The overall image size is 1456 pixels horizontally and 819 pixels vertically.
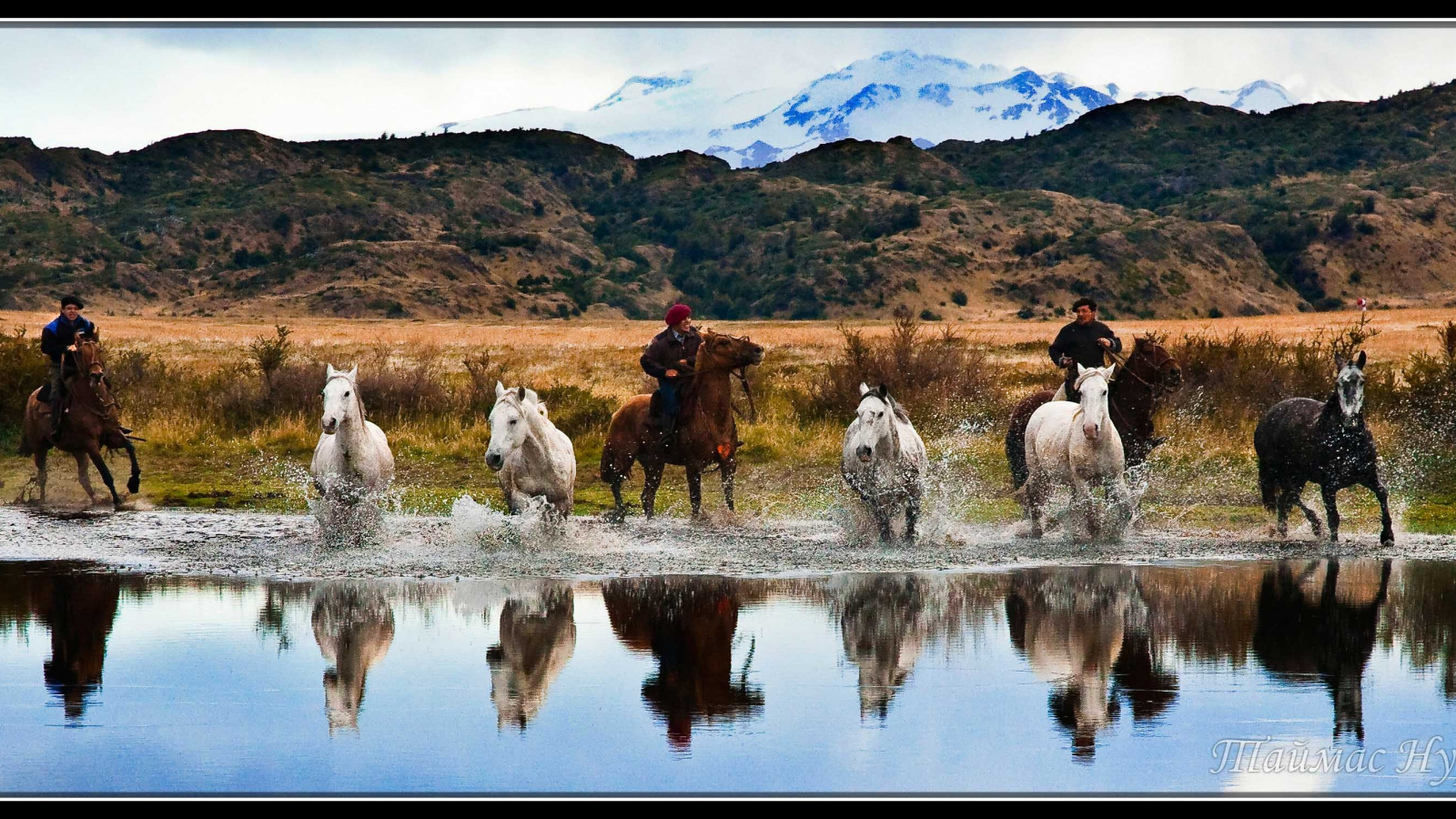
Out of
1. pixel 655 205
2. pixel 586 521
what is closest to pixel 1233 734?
pixel 586 521

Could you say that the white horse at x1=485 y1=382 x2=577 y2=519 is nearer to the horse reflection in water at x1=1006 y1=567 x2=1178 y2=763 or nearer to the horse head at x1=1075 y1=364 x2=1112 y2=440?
the horse reflection in water at x1=1006 y1=567 x2=1178 y2=763

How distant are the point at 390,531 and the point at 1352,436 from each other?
881cm

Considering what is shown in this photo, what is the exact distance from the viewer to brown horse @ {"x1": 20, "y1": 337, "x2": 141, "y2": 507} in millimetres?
15625

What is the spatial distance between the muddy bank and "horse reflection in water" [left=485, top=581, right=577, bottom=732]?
1260mm

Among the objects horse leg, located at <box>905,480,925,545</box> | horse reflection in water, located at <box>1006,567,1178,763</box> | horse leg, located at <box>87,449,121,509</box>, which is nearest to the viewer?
horse reflection in water, located at <box>1006,567,1178,763</box>

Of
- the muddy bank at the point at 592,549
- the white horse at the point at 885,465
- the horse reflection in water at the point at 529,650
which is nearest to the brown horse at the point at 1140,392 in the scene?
the muddy bank at the point at 592,549

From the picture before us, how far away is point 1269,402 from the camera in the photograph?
21.3 metres

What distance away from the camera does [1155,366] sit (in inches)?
530

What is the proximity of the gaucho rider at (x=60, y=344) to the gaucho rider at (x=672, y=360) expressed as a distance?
6477 millimetres

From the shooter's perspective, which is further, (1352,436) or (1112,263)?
(1112,263)

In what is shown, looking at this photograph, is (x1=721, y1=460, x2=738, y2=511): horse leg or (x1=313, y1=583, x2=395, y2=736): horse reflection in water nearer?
(x1=313, y1=583, x2=395, y2=736): horse reflection in water

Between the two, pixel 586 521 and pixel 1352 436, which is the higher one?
pixel 1352 436

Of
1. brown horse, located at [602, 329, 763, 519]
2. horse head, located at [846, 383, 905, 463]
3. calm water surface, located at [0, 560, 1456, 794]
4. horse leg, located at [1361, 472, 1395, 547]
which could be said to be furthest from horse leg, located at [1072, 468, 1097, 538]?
brown horse, located at [602, 329, 763, 519]
